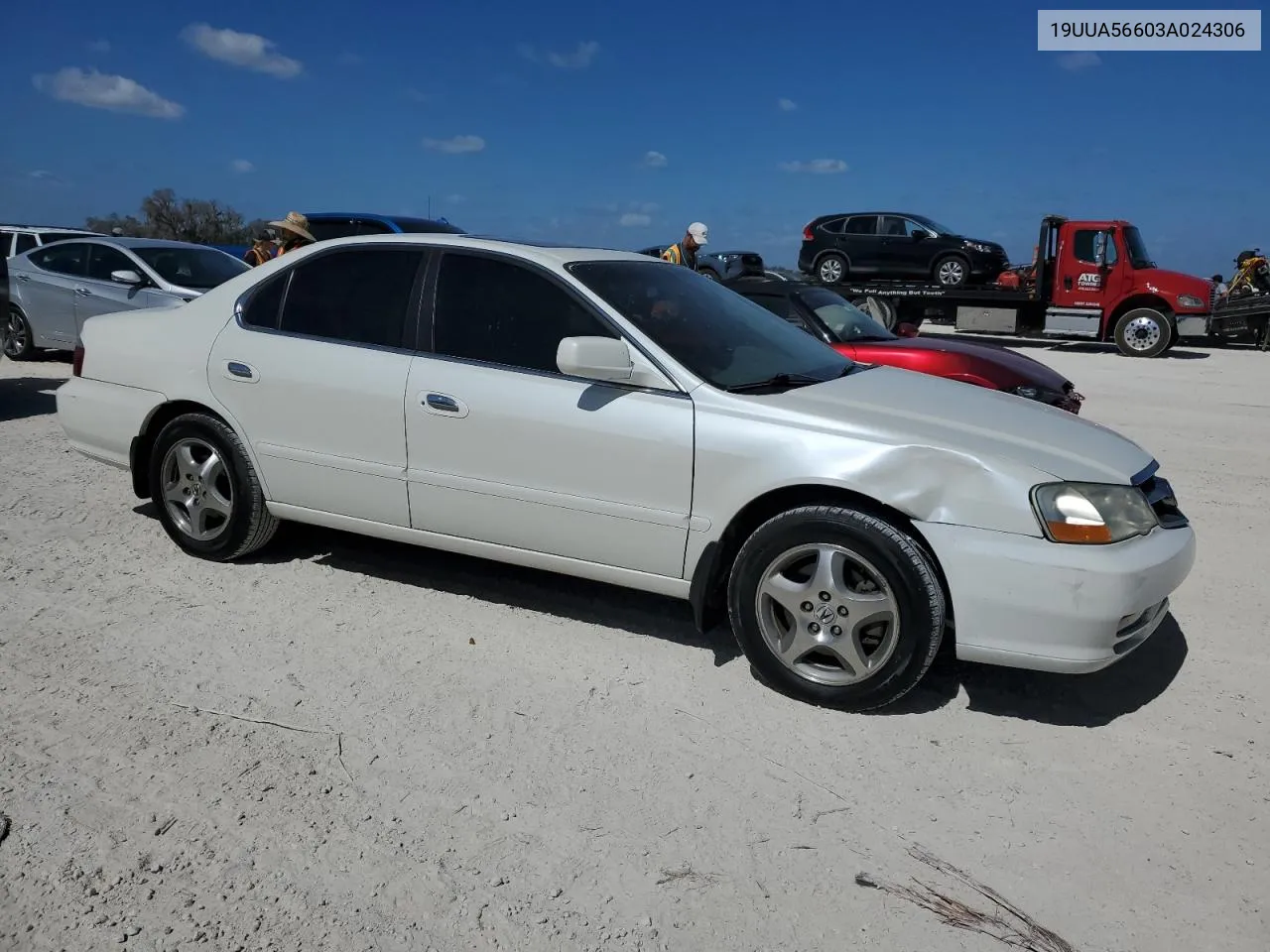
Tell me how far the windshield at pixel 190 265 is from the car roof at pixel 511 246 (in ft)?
21.4

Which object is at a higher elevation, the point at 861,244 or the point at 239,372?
the point at 861,244

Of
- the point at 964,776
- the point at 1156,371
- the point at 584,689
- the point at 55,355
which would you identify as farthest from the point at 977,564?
the point at 1156,371

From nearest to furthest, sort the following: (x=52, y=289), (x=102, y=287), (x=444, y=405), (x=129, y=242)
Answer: (x=444, y=405), (x=102, y=287), (x=129, y=242), (x=52, y=289)

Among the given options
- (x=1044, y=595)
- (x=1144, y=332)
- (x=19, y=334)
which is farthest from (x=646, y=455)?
(x=1144, y=332)

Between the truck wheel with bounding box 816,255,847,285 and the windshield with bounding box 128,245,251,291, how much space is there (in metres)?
13.5

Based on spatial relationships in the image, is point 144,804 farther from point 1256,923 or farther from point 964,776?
point 1256,923

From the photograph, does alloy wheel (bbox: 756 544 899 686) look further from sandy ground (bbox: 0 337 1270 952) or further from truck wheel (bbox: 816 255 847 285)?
truck wheel (bbox: 816 255 847 285)

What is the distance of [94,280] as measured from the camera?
10656 mm

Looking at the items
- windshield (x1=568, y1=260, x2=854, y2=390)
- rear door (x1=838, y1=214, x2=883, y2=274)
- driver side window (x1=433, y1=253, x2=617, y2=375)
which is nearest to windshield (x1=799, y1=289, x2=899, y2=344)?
windshield (x1=568, y1=260, x2=854, y2=390)

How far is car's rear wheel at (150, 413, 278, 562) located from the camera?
15.2ft

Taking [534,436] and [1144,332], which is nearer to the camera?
[534,436]

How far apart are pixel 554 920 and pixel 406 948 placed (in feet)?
1.16

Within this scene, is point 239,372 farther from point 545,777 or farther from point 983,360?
point 983,360

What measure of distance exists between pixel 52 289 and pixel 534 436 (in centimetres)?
934
